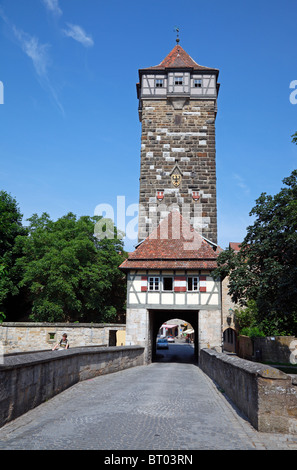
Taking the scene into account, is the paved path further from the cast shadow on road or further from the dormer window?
the dormer window

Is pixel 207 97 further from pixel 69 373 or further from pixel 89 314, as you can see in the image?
pixel 69 373

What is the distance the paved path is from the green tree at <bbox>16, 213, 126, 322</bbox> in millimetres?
20234

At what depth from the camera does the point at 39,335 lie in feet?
82.4

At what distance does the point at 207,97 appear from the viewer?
111 ft

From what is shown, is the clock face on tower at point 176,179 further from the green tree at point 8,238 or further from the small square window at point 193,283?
the green tree at point 8,238

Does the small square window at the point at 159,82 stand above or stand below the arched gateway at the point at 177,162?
above

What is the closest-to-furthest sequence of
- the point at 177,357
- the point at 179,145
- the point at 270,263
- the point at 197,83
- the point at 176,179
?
the point at 270,263
the point at 177,357
the point at 176,179
the point at 179,145
the point at 197,83

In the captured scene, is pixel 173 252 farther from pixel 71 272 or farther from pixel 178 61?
pixel 178 61

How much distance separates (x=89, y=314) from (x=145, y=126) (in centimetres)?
1625

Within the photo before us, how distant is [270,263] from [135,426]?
40.4ft

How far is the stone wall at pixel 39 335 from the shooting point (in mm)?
25000

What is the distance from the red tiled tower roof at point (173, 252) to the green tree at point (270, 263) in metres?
3.94

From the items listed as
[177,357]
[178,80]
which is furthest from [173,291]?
[178,80]

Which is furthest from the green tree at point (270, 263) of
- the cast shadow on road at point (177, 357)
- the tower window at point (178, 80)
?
the tower window at point (178, 80)
